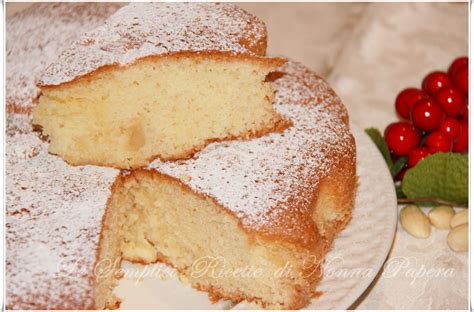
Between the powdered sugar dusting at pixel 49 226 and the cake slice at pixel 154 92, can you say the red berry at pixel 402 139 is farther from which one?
the powdered sugar dusting at pixel 49 226

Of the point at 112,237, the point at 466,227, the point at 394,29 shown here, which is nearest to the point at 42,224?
the point at 112,237

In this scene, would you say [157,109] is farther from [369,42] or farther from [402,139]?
[369,42]

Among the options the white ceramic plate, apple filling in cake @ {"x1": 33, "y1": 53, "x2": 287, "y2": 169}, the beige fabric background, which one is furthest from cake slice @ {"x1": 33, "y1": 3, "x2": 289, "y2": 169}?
the beige fabric background

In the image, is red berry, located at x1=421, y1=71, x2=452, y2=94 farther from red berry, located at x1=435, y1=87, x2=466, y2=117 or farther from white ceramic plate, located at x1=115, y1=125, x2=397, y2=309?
white ceramic plate, located at x1=115, y1=125, x2=397, y2=309

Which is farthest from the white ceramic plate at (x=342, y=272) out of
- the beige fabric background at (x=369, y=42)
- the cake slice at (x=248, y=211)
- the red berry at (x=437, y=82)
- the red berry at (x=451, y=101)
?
the beige fabric background at (x=369, y=42)

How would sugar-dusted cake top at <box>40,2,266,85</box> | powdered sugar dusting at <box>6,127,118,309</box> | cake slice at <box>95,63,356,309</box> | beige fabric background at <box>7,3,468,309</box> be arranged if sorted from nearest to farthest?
powdered sugar dusting at <box>6,127,118,309</box>, cake slice at <box>95,63,356,309</box>, sugar-dusted cake top at <box>40,2,266,85</box>, beige fabric background at <box>7,3,468,309</box>

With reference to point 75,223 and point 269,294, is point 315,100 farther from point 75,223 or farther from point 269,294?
point 75,223
